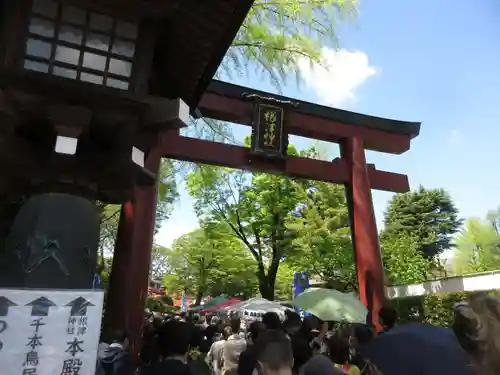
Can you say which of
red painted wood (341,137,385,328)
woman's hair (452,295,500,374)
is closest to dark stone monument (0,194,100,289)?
woman's hair (452,295,500,374)

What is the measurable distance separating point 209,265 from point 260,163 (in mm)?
17836

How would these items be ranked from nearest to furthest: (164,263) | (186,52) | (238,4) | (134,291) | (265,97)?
(238,4), (186,52), (134,291), (265,97), (164,263)

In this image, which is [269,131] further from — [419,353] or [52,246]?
[419,353]

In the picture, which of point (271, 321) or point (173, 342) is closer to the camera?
point (173, 342)

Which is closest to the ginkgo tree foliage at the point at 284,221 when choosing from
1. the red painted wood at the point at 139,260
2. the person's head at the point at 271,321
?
the red painted wood at the point at 139,260

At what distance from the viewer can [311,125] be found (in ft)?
33.3

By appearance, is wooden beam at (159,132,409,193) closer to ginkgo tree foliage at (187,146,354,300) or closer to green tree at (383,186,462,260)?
ginkgo tree foliage at (187,146,354,300)

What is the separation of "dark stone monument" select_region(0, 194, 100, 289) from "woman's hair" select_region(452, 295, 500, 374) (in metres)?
3.36

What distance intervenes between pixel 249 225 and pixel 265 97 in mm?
11997

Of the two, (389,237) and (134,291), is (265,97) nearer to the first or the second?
(134,291)

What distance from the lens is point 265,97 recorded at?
9578 mm

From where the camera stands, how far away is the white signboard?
2895 mm

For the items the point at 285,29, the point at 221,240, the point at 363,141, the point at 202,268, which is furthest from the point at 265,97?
the point at 202,268

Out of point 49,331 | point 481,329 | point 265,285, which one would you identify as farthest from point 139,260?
point 265,285
